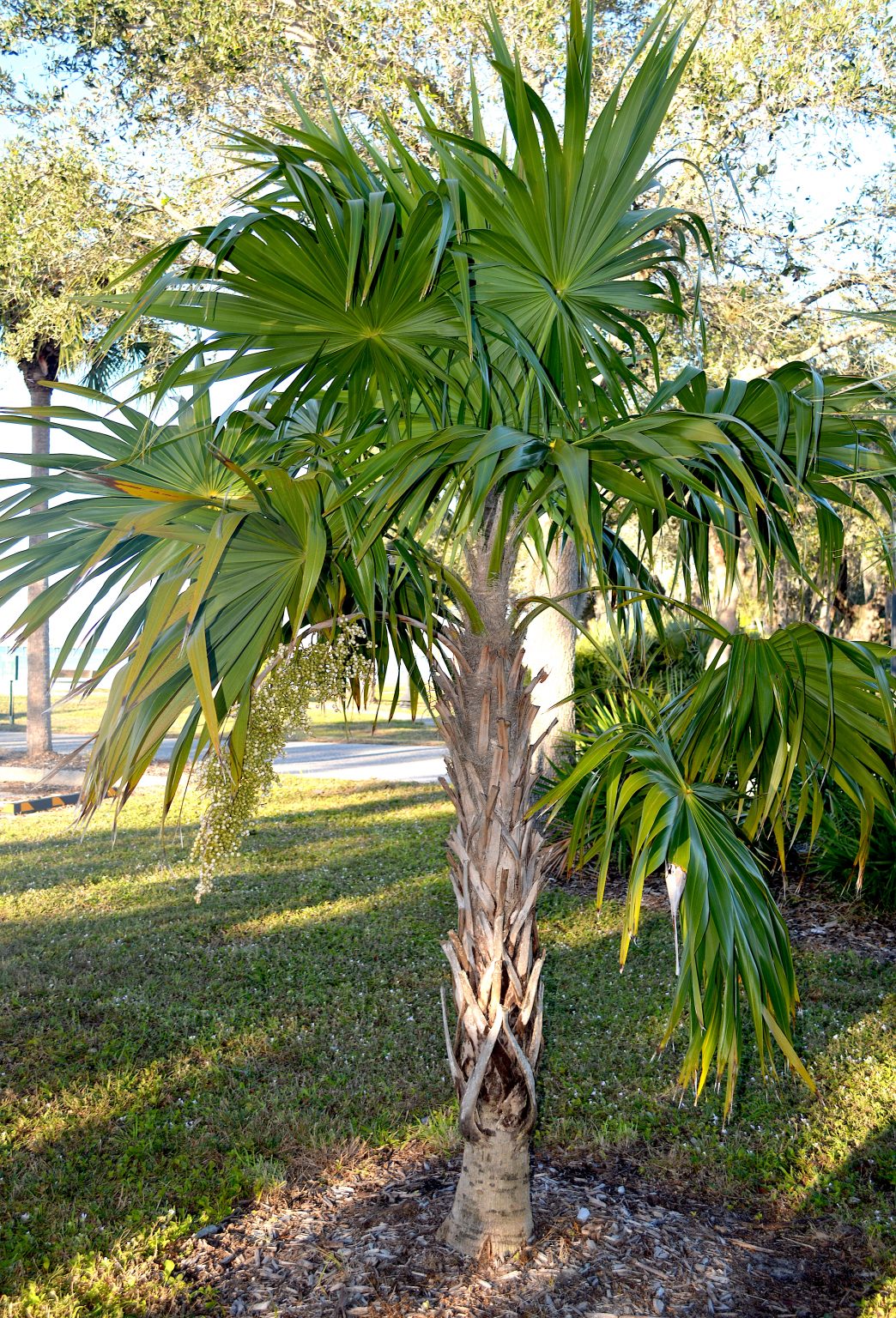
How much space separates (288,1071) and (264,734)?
3039mm

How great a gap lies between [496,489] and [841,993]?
4814 millimetres

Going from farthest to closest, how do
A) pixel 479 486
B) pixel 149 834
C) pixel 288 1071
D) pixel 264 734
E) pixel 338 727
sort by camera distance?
pixel 338 727 → pixel 149 834 → pixel 288 1071 → pixel 264 734 → pixel 479 486

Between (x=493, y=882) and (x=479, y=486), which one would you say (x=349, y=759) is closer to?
(x=493, y=882)

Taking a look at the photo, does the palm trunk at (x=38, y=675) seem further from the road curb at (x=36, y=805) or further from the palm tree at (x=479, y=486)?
the palm tree at (x=479, y=486)

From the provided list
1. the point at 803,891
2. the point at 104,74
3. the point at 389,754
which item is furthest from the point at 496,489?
the point at 389,754

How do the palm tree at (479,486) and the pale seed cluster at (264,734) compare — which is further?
the pale seed cluster at (264,734)

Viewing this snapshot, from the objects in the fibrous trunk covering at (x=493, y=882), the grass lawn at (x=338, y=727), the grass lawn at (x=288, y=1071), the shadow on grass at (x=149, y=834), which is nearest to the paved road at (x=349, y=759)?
the grass lawn at (x=338, y=727)

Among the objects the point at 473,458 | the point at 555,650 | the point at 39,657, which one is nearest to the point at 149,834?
the point at 555,650

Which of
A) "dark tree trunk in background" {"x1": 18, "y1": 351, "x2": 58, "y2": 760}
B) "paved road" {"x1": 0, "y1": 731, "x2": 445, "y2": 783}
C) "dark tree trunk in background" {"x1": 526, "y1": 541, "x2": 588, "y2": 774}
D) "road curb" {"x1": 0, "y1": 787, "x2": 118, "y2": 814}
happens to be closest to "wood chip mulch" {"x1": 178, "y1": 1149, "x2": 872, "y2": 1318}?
"dark tree trunk in background" {"x1": 526, "y1": 541, "x2": 588, "y2": 774}

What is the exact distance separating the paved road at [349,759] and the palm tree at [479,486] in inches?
440

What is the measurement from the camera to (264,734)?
2857 mm

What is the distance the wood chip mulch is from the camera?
11.0 ft

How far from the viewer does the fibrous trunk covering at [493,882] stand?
131 inches

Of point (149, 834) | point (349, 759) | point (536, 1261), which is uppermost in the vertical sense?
point (349, 759)
